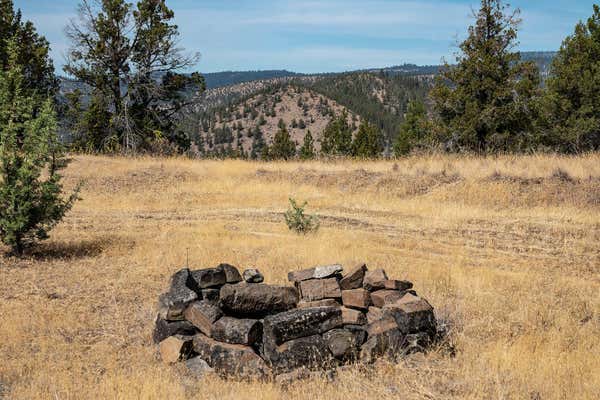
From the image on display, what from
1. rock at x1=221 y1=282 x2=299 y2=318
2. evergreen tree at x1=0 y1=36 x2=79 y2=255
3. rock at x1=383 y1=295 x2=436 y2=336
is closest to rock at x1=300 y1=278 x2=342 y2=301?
rock at x1=221 y1=282 x2=299 y2=318

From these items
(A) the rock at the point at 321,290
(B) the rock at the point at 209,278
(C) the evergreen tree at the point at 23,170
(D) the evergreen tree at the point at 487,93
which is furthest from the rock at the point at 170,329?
(D) the evergreen tree at the point at 487,93

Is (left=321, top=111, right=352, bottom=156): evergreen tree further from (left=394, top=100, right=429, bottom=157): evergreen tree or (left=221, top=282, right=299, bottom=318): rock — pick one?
(left=221, top=282, right=299, bottom=318): rock

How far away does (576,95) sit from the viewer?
2945 centimetres

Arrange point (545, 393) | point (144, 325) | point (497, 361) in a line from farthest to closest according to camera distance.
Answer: point (144, 325) → point (497, 361) → point (545, 393)

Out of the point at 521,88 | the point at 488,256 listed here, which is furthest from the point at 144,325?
the point at 521,88

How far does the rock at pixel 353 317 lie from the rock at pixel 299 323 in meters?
0.24

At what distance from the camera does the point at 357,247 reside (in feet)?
37.4

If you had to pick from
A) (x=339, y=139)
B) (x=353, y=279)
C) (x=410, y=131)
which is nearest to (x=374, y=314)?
(x=353, y=279)

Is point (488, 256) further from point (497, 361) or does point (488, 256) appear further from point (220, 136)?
point (220, 136)

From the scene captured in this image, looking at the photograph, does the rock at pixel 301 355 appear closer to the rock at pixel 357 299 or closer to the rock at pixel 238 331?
the rock at pixel 238 331

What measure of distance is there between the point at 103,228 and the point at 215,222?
9.48ft

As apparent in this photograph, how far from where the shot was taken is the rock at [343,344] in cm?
610

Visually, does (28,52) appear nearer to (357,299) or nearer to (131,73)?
(131,73)

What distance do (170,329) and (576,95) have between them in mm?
29183
